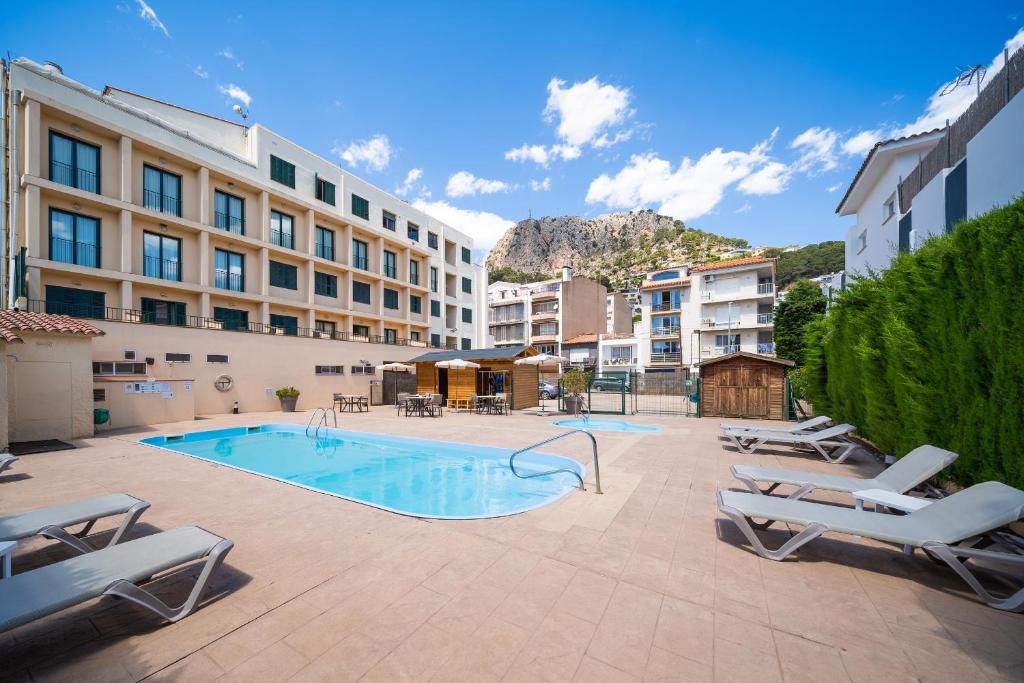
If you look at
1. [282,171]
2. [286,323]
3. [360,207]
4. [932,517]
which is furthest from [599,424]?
[282,171]

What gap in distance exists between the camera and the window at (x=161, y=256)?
1847 cm

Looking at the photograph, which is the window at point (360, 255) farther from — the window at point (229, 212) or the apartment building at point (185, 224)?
the window at point (229, 212)

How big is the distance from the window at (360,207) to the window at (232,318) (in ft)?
33.3

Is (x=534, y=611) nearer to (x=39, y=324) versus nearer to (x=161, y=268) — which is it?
(x=39, y=324)

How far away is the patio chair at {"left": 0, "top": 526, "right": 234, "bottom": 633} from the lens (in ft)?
7.98

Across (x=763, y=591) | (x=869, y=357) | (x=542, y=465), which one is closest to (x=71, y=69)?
(x=542, y=465)

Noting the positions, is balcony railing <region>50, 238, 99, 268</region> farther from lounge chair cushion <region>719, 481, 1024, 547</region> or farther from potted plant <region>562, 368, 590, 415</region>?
lounge chair cushion <region>719, 481, 1024, 547</region>

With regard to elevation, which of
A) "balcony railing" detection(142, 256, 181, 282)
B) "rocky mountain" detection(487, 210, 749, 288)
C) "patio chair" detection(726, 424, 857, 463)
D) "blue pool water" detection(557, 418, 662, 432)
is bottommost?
"blue pool water" detection(557, 418, 662, 432)

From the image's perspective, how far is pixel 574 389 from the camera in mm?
18266

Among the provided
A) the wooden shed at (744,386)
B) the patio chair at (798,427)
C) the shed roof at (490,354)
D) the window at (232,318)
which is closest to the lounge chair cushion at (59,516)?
the patio chair at (798,427)

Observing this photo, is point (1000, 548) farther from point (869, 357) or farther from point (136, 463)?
point (136, 463)

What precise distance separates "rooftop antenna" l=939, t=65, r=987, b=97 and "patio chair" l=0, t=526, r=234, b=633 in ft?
56.0

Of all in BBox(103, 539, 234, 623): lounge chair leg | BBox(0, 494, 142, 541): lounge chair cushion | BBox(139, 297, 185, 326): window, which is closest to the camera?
BBox(103, 539, 234, 623): lounge chair leg

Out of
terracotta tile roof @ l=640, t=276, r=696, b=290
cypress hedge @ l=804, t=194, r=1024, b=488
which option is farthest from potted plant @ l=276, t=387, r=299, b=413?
terracotta tile roof @ l=640, t=276, r=696, b=290
